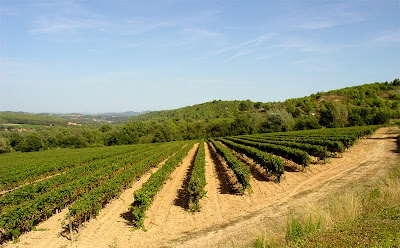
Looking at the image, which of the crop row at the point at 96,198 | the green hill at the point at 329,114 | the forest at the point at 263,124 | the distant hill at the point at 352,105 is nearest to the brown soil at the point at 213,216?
the crop row at the point at 96,198

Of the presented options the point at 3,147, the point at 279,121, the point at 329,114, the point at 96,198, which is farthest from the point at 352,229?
the point at 3,147

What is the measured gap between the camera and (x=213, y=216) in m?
11.2

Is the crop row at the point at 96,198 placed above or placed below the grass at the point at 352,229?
below

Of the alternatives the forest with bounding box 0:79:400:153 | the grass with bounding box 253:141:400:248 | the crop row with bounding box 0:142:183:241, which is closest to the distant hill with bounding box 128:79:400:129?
the forest with bounding box 0:79:400:153

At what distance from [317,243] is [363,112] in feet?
277

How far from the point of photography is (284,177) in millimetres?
16797

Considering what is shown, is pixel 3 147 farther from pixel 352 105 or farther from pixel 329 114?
pixel 352 105

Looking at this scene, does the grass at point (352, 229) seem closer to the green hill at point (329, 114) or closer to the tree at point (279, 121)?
the green hill at point (329, 114)

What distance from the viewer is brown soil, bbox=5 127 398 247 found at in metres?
9.04

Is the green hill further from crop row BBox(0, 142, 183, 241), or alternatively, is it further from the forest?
crop row BBox(0, 142, 183, 241)

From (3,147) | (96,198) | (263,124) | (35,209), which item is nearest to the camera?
(35,209)

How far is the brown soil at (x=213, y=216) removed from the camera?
9042 mm

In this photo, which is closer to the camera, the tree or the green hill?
the green hill

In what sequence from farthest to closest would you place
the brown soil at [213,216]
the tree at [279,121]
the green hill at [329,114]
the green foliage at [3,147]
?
the tree at [279,121] → the green foliage at [3,147] → the green hill at [329,114] → the brown soil at [213,216]
